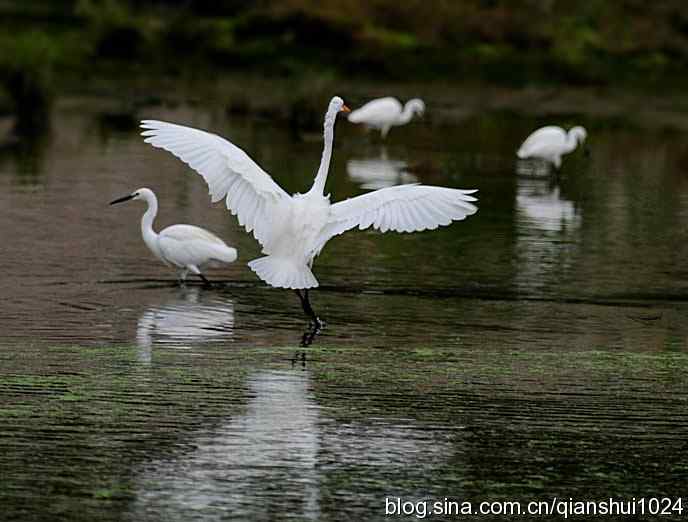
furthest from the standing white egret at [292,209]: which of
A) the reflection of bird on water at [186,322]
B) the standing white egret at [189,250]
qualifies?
the standing white egret at [189,250]

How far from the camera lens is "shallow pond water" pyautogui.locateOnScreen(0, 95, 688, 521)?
8406 mm

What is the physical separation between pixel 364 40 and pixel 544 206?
892 inches

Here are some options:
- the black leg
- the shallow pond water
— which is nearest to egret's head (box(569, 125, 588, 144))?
the shallow pond water

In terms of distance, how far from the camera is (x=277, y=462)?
341 inches

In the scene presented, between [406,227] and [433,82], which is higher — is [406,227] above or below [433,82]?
below

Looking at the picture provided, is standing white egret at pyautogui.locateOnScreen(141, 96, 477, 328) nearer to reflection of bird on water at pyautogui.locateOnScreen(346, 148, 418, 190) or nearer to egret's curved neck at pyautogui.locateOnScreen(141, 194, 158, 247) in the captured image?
egret's curved neck at pyautogui.locateOnScreen(141, 194, 158, 247)

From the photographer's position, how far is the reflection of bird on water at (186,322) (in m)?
11.7

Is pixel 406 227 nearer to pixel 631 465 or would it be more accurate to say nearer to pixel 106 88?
pixel 631 465

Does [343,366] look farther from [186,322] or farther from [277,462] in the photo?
[277,462]

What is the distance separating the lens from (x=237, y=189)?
483 inches

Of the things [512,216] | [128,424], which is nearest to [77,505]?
[128,424]

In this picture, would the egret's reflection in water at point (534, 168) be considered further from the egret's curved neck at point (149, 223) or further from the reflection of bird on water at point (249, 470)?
the reflection of bird on water at point (249, 470)

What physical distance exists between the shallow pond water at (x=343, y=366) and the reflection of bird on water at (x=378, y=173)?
4.44 ft

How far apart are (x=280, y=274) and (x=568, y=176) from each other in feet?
43.3
